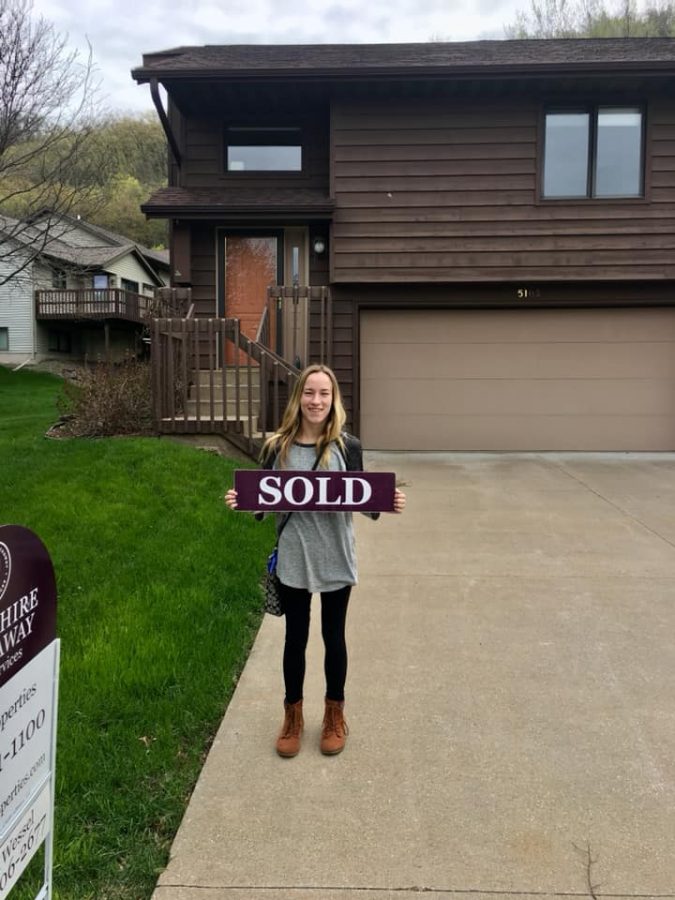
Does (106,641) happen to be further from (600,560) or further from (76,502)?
(600,560)

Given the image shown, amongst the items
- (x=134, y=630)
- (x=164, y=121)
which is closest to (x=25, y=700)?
(x=134, y=630)

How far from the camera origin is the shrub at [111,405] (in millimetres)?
8844

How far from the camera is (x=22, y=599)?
1605 millimetres

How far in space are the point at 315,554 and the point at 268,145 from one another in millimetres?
9712

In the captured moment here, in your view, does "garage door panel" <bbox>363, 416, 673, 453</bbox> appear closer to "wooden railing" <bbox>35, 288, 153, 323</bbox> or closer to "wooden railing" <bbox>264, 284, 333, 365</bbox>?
"wooden railing" <bbox>264, 284, 333, 365</bbox>

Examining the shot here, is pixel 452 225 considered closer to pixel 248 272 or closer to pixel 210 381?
pixel 248 272

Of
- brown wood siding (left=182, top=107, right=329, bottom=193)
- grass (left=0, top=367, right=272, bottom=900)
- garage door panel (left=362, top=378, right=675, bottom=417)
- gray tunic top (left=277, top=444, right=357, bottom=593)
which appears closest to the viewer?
grass (left=0, top=367, right=272, bottom=900)

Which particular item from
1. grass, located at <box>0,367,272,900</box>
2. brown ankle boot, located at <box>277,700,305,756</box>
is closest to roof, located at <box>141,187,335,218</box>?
grass, located at <box>0,367,272,900</box>

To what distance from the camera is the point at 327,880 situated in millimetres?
2133

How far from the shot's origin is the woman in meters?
2.80

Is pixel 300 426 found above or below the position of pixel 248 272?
below

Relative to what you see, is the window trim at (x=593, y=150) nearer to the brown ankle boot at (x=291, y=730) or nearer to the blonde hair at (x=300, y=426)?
the blonde hair at (x=300, y=426)

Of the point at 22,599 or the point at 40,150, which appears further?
the point at 40,150

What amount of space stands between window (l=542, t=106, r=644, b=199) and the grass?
258 inches
